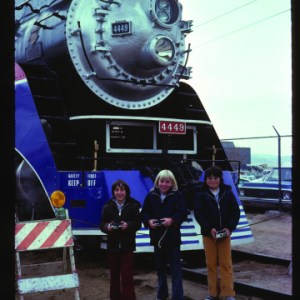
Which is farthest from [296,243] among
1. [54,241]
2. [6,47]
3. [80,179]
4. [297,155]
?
[80,179]

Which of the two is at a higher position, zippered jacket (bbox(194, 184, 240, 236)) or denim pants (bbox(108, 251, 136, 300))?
zippered jacket (bbox(194, 184, 240, 236))

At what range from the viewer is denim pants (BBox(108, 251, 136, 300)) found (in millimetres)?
3943

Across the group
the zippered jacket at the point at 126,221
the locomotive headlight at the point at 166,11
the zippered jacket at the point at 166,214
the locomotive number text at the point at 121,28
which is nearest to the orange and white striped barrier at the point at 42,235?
the zippered jacket at the point at 126,221

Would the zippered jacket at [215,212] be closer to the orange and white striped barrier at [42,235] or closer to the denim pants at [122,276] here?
the denim pants at [122,276]

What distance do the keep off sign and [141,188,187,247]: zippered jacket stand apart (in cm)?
176

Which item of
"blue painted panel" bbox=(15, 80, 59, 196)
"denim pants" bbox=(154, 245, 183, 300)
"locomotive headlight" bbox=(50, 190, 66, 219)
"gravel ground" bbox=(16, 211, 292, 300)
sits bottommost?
"gravel ground" bbox=(16, 211, 292, 300)

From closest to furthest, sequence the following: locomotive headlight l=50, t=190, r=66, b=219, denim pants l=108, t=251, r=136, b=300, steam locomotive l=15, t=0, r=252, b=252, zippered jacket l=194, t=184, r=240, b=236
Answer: denim pants l=108, t=251, r=136, b=300
locomotive headlight l=50, t=190, r=66, b=219
zippered jacket l=194, t=184, r=240, b=236
steam locomotive l=15, t=0, r=252, b=252

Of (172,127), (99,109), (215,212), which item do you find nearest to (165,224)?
(215,212)

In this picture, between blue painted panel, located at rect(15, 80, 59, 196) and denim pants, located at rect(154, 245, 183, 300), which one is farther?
blue painted panel, located at rect(15, 80, 59, 196)

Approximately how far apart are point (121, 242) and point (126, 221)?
0.62ft

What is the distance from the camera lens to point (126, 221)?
4043mm

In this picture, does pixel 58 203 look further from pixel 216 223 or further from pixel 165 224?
pixel 216 223

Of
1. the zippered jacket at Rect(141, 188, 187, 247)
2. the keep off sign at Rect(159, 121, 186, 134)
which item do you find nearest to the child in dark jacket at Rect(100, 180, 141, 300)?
the zippered jacket at Rect(141, 188, 187, 247)

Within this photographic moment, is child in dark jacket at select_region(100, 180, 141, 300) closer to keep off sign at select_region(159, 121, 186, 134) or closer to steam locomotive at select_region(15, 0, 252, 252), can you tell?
steam locomotive at select_region(15, 0, 252, 252)
